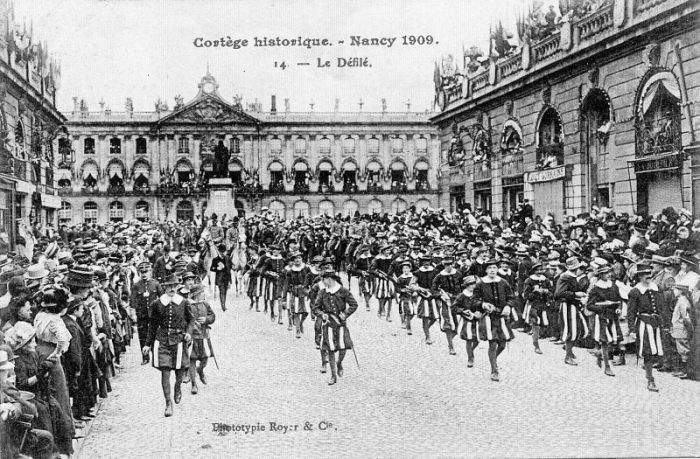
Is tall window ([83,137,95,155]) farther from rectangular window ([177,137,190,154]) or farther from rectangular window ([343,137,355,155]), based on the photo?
rectangular window ([343,137,355,155])

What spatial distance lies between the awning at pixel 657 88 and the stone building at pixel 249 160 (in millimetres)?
54947

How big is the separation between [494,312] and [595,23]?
11889 millimetres

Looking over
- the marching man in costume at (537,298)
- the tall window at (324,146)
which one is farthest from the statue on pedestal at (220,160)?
the tall window at (324,146)

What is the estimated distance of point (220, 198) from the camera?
37938 millimetres

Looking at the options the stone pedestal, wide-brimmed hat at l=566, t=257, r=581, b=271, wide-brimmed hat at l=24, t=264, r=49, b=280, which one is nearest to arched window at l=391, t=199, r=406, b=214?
the stone pedestal

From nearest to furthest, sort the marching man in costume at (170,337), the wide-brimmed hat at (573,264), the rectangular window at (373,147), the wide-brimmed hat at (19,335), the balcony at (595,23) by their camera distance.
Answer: the wide-brimmed hat at (19,335) < the marching man in costume at (170,337) < the wide-brimmed hat at (573,264) < the balcony at (595,23) < the rectangular window at (373,147)

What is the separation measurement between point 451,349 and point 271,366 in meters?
3.44

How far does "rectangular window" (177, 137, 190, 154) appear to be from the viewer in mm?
71938

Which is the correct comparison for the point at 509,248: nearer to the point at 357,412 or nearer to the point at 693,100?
the point at 693,100

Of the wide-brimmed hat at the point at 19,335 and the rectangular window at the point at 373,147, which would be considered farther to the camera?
the rectangular window at the point at 373,147

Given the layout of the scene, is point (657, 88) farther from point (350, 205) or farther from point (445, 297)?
point (350, 205)

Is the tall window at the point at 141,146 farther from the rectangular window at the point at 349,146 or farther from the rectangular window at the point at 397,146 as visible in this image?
the rectangular window at the point at 397,146

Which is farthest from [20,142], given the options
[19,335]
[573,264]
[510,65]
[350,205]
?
[350,205]

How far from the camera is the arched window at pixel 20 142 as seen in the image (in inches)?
933
